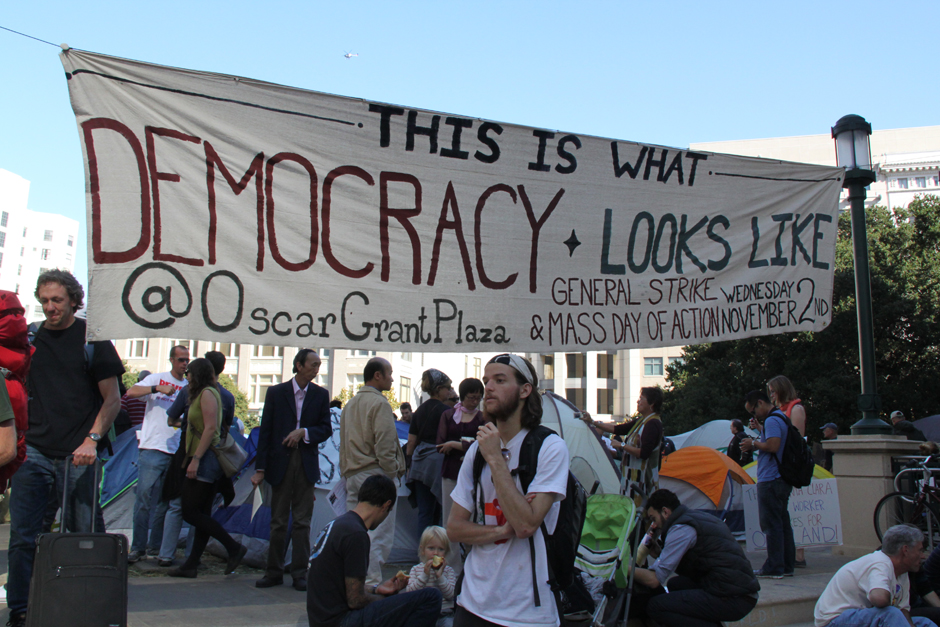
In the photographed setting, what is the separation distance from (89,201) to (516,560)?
297cm

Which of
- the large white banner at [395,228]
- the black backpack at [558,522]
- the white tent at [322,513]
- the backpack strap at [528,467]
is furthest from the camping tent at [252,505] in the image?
the black backpack at [558,522]

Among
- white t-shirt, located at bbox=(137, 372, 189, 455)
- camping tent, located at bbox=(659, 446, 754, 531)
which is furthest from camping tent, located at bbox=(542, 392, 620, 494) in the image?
white t-shirt, located at bbox=(137, 372, 189, 455)

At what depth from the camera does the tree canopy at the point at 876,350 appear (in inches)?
1051

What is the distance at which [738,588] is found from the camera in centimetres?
493

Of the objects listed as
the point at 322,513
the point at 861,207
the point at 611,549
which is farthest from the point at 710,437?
the point at 611,549

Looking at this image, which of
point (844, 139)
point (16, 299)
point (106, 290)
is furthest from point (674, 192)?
point (16, 299)

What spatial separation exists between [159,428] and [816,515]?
268 inches

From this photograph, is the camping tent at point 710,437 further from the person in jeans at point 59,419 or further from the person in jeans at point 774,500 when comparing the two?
the person in jeans at point 59,419

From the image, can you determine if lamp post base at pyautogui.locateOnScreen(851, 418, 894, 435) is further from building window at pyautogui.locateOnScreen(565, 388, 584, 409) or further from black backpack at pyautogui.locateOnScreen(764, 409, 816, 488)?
building window at pyautogui.locateOnScreen(565, 388, 584, 409)

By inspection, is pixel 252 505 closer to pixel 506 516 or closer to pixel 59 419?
pixel 59 419

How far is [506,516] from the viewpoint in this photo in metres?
2.79

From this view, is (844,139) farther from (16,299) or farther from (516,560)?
Result: (16,299)

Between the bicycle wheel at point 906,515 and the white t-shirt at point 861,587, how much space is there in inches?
133

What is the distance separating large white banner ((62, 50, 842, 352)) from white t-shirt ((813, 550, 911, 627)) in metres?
1.84
